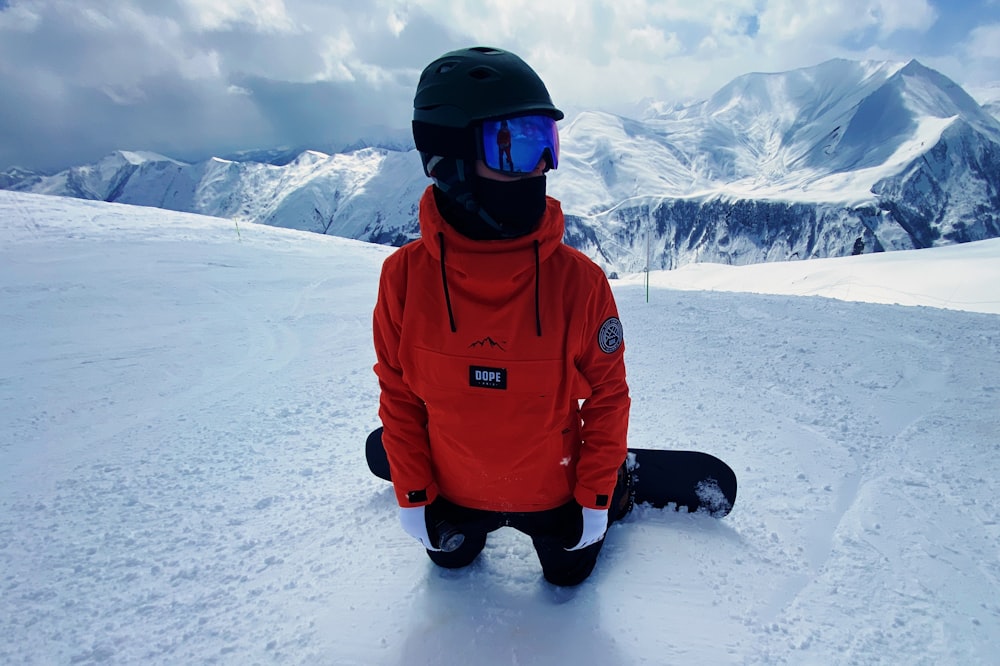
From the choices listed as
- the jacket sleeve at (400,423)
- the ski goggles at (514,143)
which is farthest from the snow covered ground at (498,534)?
the ski goggles at (514,143)

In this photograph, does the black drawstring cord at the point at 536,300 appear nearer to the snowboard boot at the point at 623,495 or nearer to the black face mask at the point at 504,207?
the black face mask at the point at 504,207

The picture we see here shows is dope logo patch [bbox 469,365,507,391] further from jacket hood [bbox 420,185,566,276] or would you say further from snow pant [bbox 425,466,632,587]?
snow pant [bbox 425,466,632,587]

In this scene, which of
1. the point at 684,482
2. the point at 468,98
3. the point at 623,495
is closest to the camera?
the point at 468,98

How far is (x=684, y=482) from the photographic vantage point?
113 inches

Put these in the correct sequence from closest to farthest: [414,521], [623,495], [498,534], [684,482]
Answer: [414,521], [623,495], [498,534], [684,482]

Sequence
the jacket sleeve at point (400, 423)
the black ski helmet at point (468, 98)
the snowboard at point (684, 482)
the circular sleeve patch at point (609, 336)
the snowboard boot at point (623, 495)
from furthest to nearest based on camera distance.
Answer: the snowboard at point (684, 482) < the snowboard boot at point (623, 495) < the jacket sleeve at point (400, 423) < the circular sleeve patch at point (609, 336) < the black ski helmet at point (468, 98)

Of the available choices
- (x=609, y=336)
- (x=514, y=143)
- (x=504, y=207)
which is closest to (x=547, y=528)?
(x=609, y=336)

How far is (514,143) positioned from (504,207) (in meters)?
0.25

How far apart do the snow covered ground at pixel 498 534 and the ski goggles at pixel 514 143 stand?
2.00m

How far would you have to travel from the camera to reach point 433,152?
6.27 ft

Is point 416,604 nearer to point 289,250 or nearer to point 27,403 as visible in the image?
point 27,403

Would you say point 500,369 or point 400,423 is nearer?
point 500,369

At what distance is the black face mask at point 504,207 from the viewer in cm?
188

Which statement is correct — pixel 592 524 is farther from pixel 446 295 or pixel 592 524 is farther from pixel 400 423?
pixel 446 295
